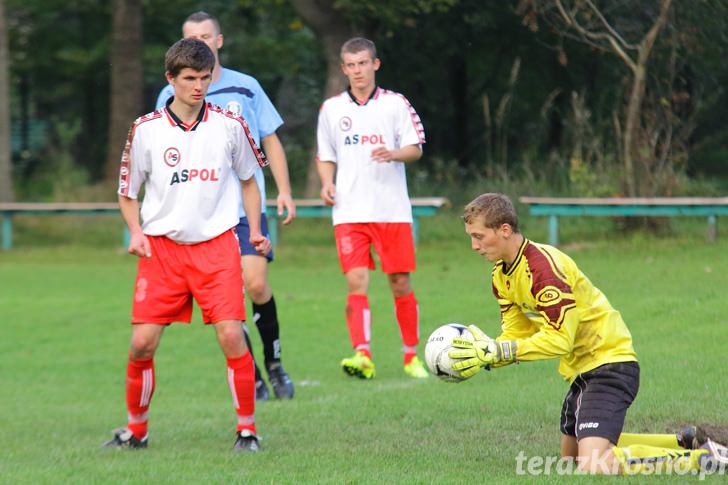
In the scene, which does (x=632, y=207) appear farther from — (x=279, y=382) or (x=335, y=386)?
(x=279, y=382)

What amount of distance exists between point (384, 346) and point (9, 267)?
10011mm

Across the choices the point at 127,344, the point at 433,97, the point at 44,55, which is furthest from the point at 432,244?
the point at 44,55

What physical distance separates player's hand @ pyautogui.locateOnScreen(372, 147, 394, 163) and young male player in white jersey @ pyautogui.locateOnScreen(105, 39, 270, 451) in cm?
278

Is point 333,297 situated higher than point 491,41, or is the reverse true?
point 491,41

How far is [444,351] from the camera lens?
5.83m

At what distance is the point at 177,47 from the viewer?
6.69 metres

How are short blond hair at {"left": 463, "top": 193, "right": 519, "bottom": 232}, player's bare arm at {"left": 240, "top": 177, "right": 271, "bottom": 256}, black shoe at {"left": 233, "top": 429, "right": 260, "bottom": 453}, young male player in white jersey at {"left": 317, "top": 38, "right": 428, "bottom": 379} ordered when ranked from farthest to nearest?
young male player in white jersey at {"left": 317, "top": 38, "right": 428, "bottom": 379}, player's bare arm at {"left": 240, "top": 177, "right": 271, "bottom": 256}, black shoe at {"left": 233, "top": 429, "right": 260, "bottom": 453}, short blond hair at {"left": 463, "top": 193, "right": 519, "bottom": 232}

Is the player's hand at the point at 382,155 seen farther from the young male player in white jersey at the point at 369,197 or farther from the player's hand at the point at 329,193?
the player's hand at the point at 329,193

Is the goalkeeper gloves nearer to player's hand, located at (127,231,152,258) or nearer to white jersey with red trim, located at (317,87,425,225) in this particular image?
player's hand, located at (127,231,152,258)

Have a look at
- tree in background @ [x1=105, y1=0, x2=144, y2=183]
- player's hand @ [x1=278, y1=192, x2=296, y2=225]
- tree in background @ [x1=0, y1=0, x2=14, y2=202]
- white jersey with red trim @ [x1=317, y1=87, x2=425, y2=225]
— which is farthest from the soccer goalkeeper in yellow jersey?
tree in background @ [x1=105, y1=0, x2=144, y2=183]

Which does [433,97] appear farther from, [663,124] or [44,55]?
[663,124]

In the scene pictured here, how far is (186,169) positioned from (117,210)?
48.6 feet

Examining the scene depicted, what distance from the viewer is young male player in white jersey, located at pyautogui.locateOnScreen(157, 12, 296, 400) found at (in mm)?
8570

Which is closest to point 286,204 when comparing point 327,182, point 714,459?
point 327,182
